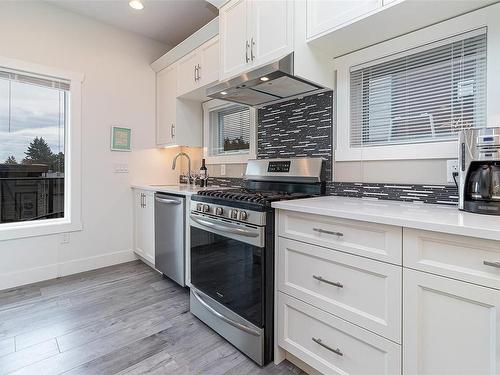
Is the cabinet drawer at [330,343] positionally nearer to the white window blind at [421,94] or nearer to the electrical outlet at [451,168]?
the electrical outlet at [451,168]

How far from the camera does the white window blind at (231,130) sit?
8.98ft

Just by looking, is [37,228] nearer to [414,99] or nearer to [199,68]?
A: [199,68]

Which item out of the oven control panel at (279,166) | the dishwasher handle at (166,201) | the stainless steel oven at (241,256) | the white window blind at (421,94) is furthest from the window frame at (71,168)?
the white window blind at (421,94)

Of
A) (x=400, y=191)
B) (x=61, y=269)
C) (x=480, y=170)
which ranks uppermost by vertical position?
(x=480, y=170)

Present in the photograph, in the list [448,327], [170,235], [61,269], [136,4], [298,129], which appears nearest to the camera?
[448,327]

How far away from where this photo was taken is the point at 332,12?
1552mm

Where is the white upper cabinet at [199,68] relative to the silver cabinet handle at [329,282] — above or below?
above

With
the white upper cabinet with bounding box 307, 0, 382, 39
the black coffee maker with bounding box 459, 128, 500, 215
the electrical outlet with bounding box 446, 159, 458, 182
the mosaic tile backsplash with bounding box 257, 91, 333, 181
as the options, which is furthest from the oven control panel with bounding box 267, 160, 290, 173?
the black coffee maker with bounding box 459, 128, 500, 215

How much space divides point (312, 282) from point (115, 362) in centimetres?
122

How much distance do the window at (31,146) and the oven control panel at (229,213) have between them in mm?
1826

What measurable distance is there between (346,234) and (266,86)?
1227 mm

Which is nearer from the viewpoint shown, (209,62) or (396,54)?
(396,54)

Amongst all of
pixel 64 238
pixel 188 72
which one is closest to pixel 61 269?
pixel 64 238

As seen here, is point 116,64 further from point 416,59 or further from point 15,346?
point 416,59
